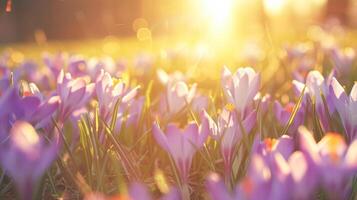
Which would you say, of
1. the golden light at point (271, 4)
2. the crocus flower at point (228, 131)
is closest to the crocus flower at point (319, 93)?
the crocus flower at point (228, 131)

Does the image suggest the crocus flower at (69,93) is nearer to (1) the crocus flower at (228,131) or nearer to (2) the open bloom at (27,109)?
(2) the open bloom at (27,109)

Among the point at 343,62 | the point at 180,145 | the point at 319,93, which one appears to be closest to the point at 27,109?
the point at 180,145

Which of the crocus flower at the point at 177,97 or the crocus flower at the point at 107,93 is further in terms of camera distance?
the crocus flower at the point at 177,97

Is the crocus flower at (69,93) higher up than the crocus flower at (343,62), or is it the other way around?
the crocus flower at (69,93)

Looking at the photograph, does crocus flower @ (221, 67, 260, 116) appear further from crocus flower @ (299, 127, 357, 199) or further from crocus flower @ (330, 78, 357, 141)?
crocus flower @ (299, 127, 357, 199)

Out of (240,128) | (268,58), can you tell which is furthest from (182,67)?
(240,128)

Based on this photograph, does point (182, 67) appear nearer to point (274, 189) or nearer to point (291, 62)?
point (291, 62)
